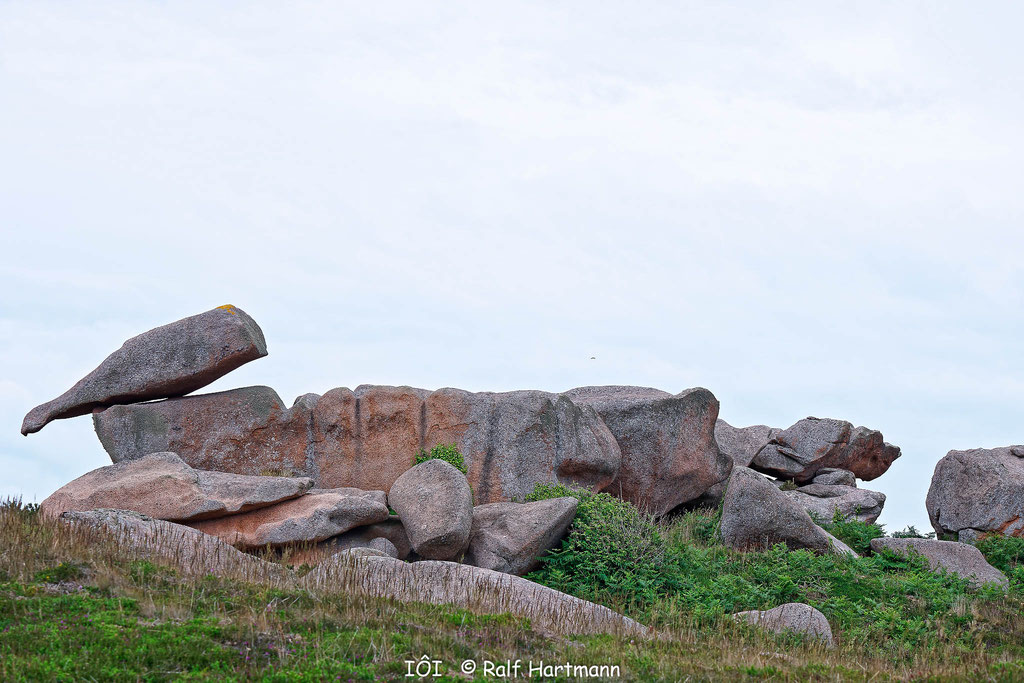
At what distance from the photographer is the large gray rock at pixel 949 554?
2202cm

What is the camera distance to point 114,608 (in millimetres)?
10922

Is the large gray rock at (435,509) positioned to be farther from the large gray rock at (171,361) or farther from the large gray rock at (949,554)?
the large gray rock at (949,554)

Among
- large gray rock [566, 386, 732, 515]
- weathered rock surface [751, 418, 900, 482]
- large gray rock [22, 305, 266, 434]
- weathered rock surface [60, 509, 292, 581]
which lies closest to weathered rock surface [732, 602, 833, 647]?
weathered rock surface [60, 509, 292, 581]

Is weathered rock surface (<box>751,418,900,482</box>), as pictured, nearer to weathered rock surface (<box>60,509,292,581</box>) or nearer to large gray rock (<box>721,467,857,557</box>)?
large gray rock (<box>721,467,857,557</box>)

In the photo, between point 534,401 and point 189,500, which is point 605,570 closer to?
point 534,401

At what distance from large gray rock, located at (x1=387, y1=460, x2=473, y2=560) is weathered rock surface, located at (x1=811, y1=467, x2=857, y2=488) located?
51.0 feet

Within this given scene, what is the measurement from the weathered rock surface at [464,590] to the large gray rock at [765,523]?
23.7ft

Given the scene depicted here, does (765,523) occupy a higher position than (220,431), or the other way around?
(220,431)

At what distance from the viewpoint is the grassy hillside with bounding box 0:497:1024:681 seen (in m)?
9.78

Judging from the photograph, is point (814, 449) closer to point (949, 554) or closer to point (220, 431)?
point (949, 554)

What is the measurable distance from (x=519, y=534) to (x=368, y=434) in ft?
16.9

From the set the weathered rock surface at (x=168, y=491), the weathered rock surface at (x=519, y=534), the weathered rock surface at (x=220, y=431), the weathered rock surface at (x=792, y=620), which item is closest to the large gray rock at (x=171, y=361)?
the weathered rock surface at (x=220, y=431)

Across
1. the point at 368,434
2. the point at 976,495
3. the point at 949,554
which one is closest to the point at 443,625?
the point at 368,434

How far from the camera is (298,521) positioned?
1777 centimetres
